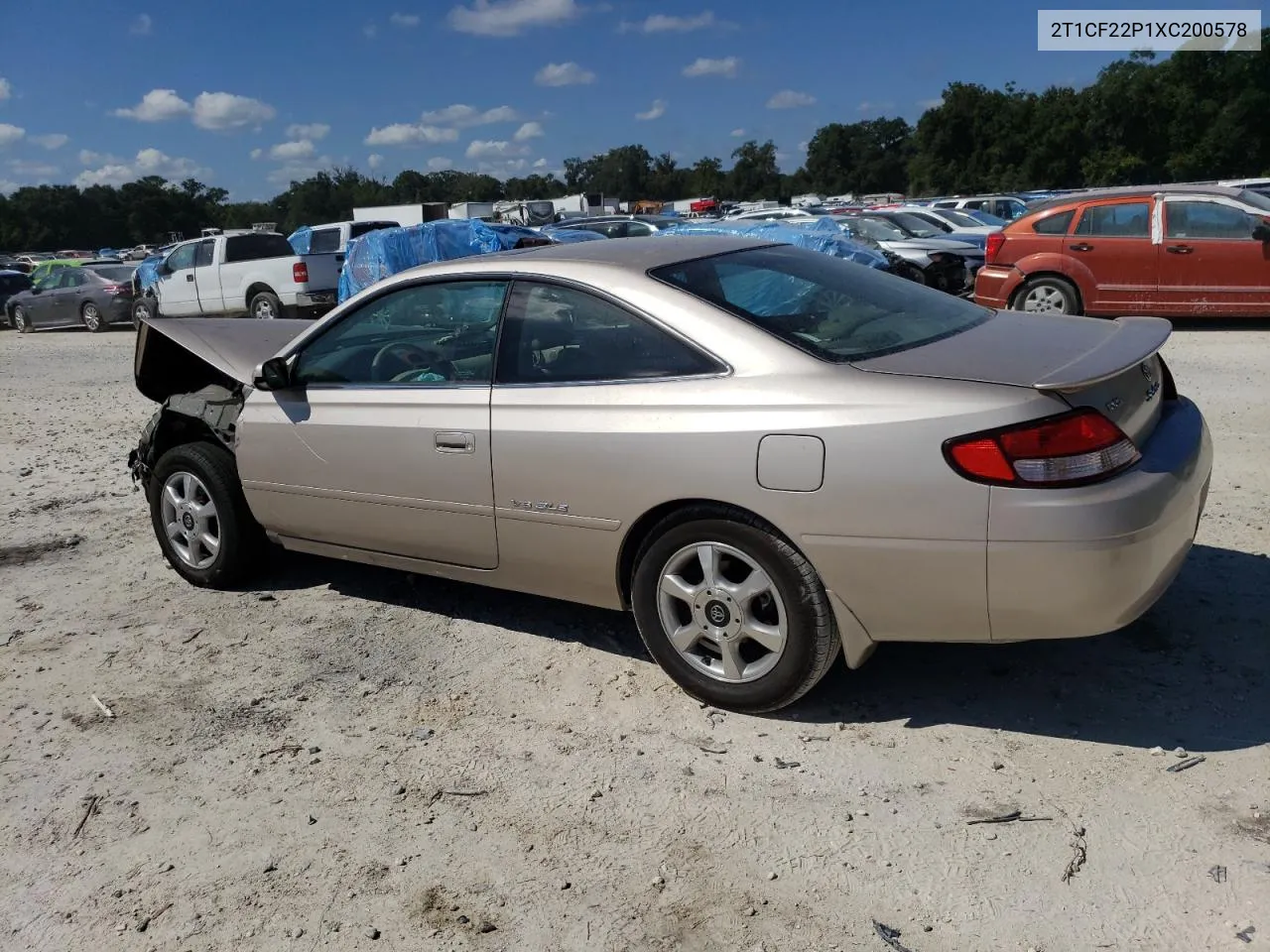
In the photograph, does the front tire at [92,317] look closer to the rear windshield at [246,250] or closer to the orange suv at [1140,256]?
the rear windshield at [246,250]

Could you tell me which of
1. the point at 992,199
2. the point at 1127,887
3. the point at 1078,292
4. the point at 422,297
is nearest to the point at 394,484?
the point at 422,297

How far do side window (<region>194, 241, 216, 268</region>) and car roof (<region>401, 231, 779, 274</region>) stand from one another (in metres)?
16.3

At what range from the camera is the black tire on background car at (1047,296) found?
11930 mm

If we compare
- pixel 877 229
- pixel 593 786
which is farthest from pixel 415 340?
pixel 877 229

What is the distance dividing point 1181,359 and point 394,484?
8.37 m

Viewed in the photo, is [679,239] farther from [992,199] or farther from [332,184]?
[332,184]

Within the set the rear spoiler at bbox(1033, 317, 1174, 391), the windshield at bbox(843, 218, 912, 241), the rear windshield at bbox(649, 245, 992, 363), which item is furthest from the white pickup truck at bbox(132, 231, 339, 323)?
the rear spoiler at bbox(1033, 317, 1174, 391)

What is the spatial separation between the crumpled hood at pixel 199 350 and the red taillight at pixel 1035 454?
3294mm

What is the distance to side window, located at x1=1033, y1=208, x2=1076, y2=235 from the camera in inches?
474

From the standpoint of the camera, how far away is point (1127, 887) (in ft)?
8.60

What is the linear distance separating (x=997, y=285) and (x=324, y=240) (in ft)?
45.8

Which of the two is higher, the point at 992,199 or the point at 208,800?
the point at 992,199

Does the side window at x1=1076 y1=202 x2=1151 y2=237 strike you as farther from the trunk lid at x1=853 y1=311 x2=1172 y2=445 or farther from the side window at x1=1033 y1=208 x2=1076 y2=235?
the trunk lid at x1=853 y1=311 x2=1172 y2=445

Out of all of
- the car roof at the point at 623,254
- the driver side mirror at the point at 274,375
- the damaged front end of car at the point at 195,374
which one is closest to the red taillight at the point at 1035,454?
the car roof at the point at 623,254
